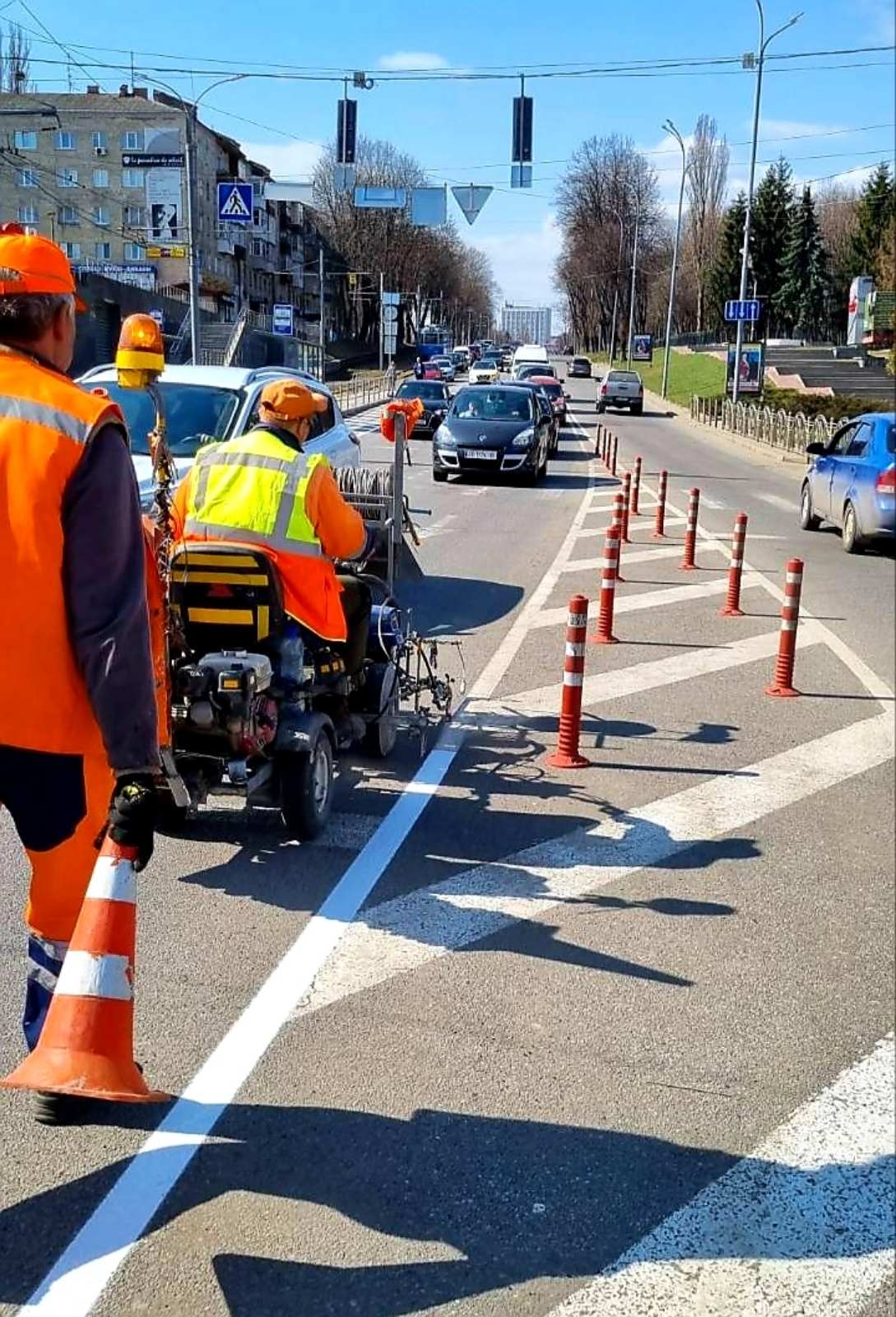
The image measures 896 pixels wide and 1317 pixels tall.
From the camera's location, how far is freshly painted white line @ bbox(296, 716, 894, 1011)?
177 inches

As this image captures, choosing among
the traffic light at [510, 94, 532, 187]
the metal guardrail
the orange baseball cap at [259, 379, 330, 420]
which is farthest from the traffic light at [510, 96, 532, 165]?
the orange baseball cap at [259, 379, 330, 420]

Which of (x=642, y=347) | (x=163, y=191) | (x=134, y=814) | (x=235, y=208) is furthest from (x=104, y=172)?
(x=642, y=347)

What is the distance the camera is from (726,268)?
88.4m

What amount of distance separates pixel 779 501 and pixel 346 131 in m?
13.2

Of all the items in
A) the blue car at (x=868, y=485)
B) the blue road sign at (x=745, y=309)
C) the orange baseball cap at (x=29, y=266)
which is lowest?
the blue car at (x=868, y=485)

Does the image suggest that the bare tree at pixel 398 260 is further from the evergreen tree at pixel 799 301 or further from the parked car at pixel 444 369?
the evergreen tree at pixel 799 301

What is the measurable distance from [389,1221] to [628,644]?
765 cm

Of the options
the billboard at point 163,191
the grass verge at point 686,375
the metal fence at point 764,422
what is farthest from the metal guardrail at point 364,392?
the grass verge at point 686,375

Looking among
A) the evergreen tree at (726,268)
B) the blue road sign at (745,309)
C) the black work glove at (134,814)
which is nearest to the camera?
the black work glove at (134,814)

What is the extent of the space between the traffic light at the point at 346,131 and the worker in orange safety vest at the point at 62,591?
26819 millimetres

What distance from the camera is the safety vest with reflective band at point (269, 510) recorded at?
5.36m

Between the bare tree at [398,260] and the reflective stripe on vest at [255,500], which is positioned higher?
the bare tree at [398,260]

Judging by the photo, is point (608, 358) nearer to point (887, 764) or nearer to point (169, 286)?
point (169, 286)

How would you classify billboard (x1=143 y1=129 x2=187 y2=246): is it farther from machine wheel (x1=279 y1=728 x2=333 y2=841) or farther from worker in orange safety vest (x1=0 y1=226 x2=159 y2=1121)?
worker in orange safety vest (x1=0 y1=226 x2=159 y2=1121)
